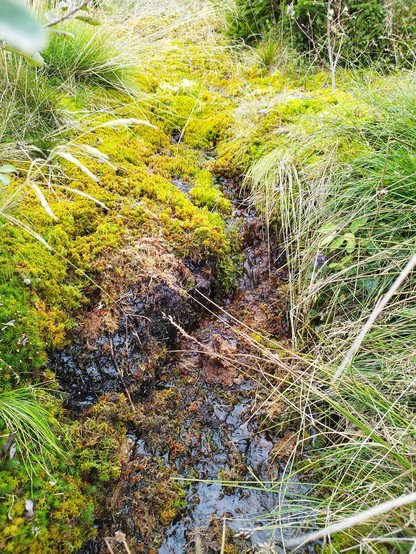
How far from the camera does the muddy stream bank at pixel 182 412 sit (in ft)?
5.64

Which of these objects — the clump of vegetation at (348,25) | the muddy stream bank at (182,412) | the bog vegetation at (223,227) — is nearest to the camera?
the bog vegetation at (223,227)

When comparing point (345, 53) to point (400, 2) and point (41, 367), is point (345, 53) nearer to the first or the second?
point (400, 2)

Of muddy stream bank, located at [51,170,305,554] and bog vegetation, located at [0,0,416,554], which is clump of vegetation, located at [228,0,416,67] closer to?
bog vegetation, located at [0,0,416,554]

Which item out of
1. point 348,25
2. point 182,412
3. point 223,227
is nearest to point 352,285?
point 223,227

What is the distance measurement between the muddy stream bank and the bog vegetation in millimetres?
70

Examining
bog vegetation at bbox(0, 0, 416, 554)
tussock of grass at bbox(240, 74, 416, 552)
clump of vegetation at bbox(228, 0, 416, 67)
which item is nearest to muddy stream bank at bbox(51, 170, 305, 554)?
bog vegetation at bbox(0, 0, 416, 554)

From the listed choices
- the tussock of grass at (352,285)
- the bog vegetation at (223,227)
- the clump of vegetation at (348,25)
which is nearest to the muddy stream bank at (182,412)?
the bog vegetation at (223,227)

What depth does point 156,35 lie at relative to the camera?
430 centimetres

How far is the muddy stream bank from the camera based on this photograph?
5.64ft

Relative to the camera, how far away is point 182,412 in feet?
6.92

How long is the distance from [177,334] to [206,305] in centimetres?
31

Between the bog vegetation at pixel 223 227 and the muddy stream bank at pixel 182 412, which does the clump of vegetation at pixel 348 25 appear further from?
the muddy stream bank at pixel 182 412

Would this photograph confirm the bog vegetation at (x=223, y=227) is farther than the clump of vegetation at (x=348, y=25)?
No

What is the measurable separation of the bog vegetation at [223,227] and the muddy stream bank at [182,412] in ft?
0.23
